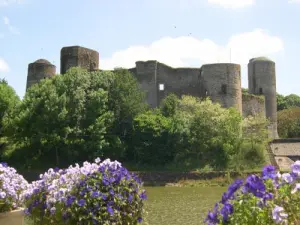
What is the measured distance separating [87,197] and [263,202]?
2.51m

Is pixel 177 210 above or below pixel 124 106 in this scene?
below

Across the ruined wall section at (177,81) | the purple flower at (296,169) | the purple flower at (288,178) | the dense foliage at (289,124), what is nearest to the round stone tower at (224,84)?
the ruined wall section at (177,81)

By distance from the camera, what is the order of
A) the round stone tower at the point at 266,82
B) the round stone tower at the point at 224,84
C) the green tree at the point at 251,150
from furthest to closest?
1. the round stone tower at the point at 266,82
2. the round stone tower at the point at 224,84
3. the green tree at the point at 251,150

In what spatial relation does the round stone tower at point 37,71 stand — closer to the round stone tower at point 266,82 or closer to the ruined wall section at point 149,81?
the ruined wall section at point 149,81

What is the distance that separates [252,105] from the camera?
44406 millimetres

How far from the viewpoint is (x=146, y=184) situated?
2933 cm

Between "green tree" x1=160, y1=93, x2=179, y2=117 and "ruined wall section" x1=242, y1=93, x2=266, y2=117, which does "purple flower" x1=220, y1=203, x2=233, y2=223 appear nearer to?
"green tree" x1=160, y1=93, x2=179, y2=117

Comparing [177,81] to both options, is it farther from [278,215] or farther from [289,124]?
[278,215]

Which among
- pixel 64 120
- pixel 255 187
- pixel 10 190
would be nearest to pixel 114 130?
pixel 64 120

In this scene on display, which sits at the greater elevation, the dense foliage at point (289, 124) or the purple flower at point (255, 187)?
the dense foliage at point (289, 124)

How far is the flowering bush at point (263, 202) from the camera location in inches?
170

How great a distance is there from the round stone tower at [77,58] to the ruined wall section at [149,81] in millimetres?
5021

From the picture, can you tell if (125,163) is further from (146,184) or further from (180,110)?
(180,110)

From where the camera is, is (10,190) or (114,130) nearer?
(10,190)
